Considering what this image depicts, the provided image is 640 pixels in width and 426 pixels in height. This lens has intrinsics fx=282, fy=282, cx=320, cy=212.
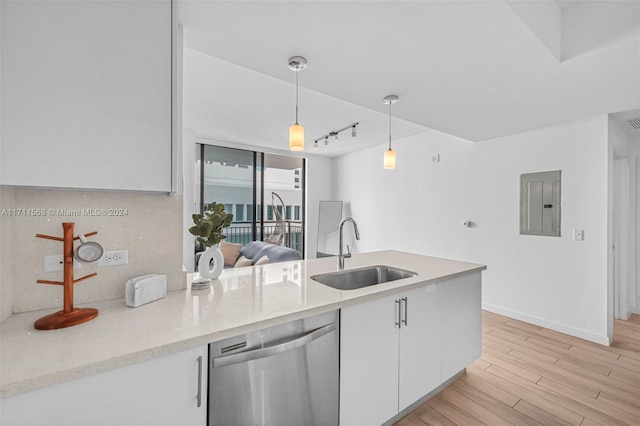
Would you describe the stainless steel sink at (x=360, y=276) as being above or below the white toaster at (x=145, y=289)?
below

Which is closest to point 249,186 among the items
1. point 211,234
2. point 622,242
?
point 211,234

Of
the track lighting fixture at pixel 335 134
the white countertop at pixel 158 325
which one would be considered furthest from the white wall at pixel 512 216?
the white countertop at pixel 158 325

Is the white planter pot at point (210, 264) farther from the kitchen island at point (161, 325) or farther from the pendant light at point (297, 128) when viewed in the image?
the pendant light at point (297, 128)

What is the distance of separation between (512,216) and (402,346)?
2.72 metres

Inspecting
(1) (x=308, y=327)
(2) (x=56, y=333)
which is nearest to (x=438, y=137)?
(1) (x=308, y=327)

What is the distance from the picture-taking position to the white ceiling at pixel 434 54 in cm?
146

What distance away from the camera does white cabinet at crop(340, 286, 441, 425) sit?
56.1 inches

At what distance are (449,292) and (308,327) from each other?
3.76 feet

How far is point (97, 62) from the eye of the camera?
103 cm

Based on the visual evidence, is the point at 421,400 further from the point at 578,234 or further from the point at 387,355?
the point at 578,234

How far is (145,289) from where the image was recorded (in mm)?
1275

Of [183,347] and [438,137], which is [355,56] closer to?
[183,347]

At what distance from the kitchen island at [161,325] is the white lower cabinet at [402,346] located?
107mm

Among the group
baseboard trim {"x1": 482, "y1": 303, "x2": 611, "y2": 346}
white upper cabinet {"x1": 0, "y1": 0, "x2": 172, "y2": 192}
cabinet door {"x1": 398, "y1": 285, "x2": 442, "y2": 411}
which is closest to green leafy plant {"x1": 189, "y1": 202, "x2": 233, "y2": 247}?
white upper cabinet {"x1": 0, "y1": 0, "x2": 172, "y2": 192}
